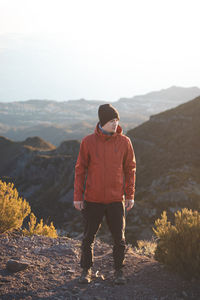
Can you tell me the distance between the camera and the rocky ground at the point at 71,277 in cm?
380

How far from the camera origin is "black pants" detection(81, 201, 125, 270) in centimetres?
391

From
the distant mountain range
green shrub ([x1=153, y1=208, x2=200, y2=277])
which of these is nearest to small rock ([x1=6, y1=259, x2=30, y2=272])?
green shrub ([x1=153, y1=208, x2=200, y2=277])

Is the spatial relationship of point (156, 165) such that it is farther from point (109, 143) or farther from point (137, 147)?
point (109, 143)

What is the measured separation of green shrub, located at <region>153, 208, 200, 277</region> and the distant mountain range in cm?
1248

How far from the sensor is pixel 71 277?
4.27 metres

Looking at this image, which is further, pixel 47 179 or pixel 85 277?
pixel 47 179

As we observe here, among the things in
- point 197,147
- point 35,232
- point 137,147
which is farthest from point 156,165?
point 35,232

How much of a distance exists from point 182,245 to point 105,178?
5.29ft

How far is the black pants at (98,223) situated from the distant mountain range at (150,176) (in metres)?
12.8

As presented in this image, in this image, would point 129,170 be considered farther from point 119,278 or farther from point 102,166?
point 119,278

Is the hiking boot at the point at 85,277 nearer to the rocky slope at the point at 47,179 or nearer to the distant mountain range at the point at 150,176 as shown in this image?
the distant mountain range at the point at 150,176

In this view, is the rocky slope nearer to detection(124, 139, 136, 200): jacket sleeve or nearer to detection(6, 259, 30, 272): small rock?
detection(6, 259, 30, 272): small rock

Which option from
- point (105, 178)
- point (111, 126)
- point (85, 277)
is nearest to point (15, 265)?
point (85, 277)

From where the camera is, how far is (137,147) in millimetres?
47406
